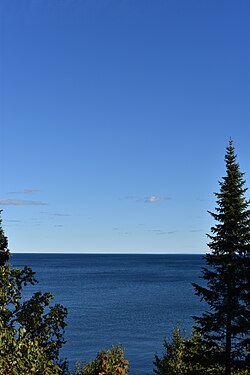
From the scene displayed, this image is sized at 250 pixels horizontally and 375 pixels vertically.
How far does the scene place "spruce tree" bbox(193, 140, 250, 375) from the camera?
27.9m

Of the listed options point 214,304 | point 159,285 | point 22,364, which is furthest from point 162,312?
point 22,364

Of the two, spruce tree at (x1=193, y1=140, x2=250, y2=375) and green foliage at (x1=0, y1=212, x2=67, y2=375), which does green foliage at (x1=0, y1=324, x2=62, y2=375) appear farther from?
spruce tree at (x1=193, y1=140, x2=250, y2=375)

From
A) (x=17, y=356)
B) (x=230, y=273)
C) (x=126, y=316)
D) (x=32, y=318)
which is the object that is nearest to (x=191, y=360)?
(x=230, y=273)

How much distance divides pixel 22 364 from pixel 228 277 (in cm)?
2006

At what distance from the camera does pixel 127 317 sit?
9856cm

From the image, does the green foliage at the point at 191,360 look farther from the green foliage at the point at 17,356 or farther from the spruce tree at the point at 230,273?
the green foliage at the point at 17,356

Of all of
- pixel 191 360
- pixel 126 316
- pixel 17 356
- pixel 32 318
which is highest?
pixel 32 318

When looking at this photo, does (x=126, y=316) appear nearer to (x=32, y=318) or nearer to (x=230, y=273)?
(x=230, y=273)

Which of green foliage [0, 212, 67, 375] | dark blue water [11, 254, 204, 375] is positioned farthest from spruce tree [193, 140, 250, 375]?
Answer: dark blue water [11, 254, 204, 375]

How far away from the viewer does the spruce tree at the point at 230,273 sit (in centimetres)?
2792

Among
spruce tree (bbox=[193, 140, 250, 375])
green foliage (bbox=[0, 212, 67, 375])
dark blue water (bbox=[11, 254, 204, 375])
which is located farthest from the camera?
dark blue water (bbox=[11, 254, 204, 375])

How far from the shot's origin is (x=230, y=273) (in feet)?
93.0

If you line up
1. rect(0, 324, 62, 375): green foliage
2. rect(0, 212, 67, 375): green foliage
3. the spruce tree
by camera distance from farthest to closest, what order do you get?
the spruce tree, rect(0, 212, 67, 375): green foliage, rect(0, 324, 62, 375): green foliage

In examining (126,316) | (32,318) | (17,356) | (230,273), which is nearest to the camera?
(17,356)
